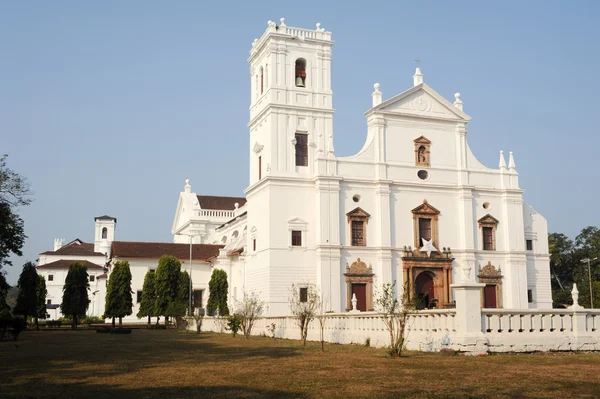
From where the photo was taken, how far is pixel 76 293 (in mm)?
50938

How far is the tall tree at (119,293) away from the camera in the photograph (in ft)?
163

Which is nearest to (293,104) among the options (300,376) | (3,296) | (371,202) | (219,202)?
(371,202)

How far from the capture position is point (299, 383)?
11.8m

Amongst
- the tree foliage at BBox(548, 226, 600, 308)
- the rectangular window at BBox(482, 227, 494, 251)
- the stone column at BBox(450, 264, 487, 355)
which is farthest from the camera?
the tree foliage at BBox(548, 226, 600, 308)

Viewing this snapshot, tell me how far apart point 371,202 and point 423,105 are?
304 inches

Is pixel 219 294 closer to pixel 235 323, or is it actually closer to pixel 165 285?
pixel 165 285

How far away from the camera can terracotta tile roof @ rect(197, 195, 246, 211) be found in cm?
6977

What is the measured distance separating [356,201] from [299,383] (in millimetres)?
30644

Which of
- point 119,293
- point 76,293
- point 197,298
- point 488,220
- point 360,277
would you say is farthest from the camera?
point 197,298

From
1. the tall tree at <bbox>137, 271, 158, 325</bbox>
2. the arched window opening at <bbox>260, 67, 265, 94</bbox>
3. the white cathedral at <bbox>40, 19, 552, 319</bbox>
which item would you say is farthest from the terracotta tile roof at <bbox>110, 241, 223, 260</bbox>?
the arched window opening at <bbox>260, 67, 265, 94</bbox>

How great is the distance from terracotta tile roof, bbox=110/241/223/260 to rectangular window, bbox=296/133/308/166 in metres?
18.0

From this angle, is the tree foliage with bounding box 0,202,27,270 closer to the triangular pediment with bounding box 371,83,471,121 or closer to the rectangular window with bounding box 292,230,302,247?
the rectangular window with bounding box 292,230,302,247

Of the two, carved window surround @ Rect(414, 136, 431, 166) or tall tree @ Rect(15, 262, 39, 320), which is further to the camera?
tall tree @ Rect(15, 262, 39, 320)

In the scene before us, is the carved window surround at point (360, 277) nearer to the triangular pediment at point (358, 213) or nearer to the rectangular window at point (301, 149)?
the triangular pediment at point (358, 213)
